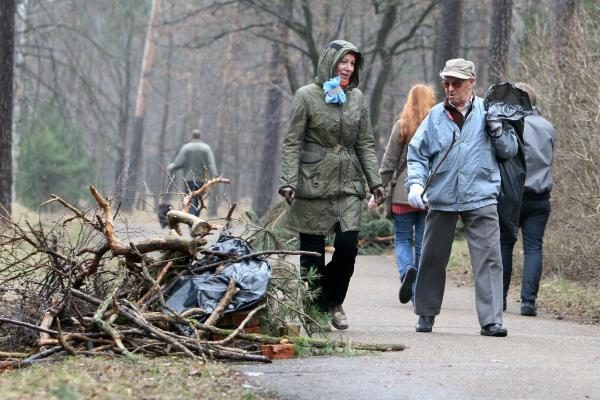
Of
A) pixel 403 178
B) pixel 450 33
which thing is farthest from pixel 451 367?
pixel 450 33

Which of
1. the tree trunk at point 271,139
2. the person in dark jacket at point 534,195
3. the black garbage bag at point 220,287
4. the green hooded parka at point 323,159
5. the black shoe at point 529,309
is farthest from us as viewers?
the tree trunk at point 271,139

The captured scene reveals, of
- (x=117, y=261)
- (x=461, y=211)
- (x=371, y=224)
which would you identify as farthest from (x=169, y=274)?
(x=371, y=224)

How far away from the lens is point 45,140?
39.0m

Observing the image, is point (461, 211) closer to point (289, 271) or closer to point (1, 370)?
point (289, 271)

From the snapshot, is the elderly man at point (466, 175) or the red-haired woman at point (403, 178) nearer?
the elderly man at point (466, 175)

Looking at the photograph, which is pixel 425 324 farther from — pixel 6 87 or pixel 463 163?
pixel 6 87

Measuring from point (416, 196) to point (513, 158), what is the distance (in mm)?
1137

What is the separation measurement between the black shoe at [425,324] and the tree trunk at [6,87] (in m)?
10.4

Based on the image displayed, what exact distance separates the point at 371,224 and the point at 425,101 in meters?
9.56

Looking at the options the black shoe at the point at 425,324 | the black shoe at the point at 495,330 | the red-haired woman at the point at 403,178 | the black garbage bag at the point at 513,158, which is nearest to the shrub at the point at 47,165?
the red-haired woman at the point at 403,178

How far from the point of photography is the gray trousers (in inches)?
347

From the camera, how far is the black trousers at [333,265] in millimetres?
9070

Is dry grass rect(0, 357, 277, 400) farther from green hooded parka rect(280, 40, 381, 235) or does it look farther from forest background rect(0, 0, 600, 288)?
green hooded parka rect(280, 40, 381, 235)

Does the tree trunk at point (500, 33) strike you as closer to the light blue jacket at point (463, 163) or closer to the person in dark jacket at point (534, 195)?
the person in dark jacket at point (534, 195)
